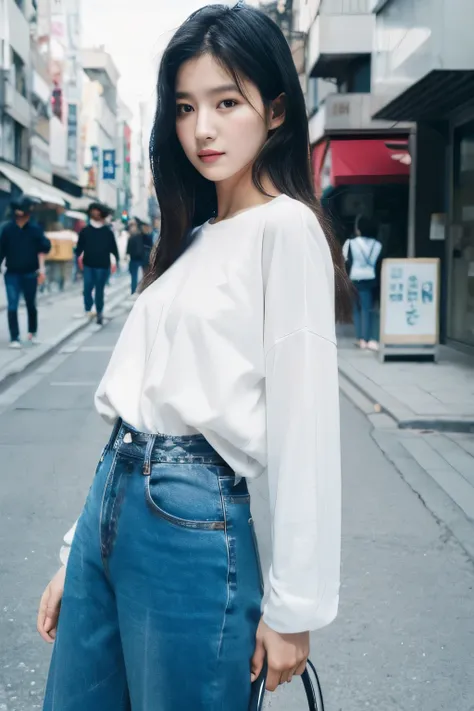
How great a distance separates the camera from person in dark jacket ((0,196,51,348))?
12781mm

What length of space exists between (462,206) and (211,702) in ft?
44.0

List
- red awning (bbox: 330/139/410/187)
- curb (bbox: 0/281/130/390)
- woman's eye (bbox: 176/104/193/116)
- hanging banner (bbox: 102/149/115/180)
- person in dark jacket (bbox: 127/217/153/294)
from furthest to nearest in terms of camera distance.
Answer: hanging banner (bbox: 102/149/115/180)
person in dark jacket (bbox: 127/217/153/294)
red awning (bbox: 330/139/410/187)
curb (bbox: 0/281/130/390)
woman's eye (bbox: 176/104/193/116)

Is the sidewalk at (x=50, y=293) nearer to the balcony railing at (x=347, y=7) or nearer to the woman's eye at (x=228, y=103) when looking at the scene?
the balcony railing at (x=347, y=7)

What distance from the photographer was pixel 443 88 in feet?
41.0

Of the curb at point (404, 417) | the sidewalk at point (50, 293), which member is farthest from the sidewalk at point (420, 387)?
the sidewalk at point (50, 293)

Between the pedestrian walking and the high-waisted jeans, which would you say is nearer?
the high-waisted jeans

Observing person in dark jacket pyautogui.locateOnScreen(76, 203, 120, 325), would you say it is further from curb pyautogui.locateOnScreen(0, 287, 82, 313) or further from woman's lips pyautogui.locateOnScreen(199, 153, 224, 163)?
woman's lips pyautogui.locateOnScreen(199, 153, 224, 163)

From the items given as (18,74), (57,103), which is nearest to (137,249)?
(18,74)

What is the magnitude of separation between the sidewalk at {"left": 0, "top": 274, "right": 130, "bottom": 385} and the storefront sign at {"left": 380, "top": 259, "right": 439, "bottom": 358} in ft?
14.5

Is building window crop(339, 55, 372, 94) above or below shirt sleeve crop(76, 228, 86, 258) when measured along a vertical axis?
above

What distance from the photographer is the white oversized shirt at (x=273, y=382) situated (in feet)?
4.80

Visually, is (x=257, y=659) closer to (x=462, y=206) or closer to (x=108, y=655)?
(x=108, y=655)

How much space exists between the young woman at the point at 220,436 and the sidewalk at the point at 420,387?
6.37 meters

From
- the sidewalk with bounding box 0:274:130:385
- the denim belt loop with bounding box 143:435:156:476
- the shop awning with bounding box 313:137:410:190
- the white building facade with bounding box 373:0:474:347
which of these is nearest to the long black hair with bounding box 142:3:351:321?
the denim belt loop with bounding box 143:435:156:476
